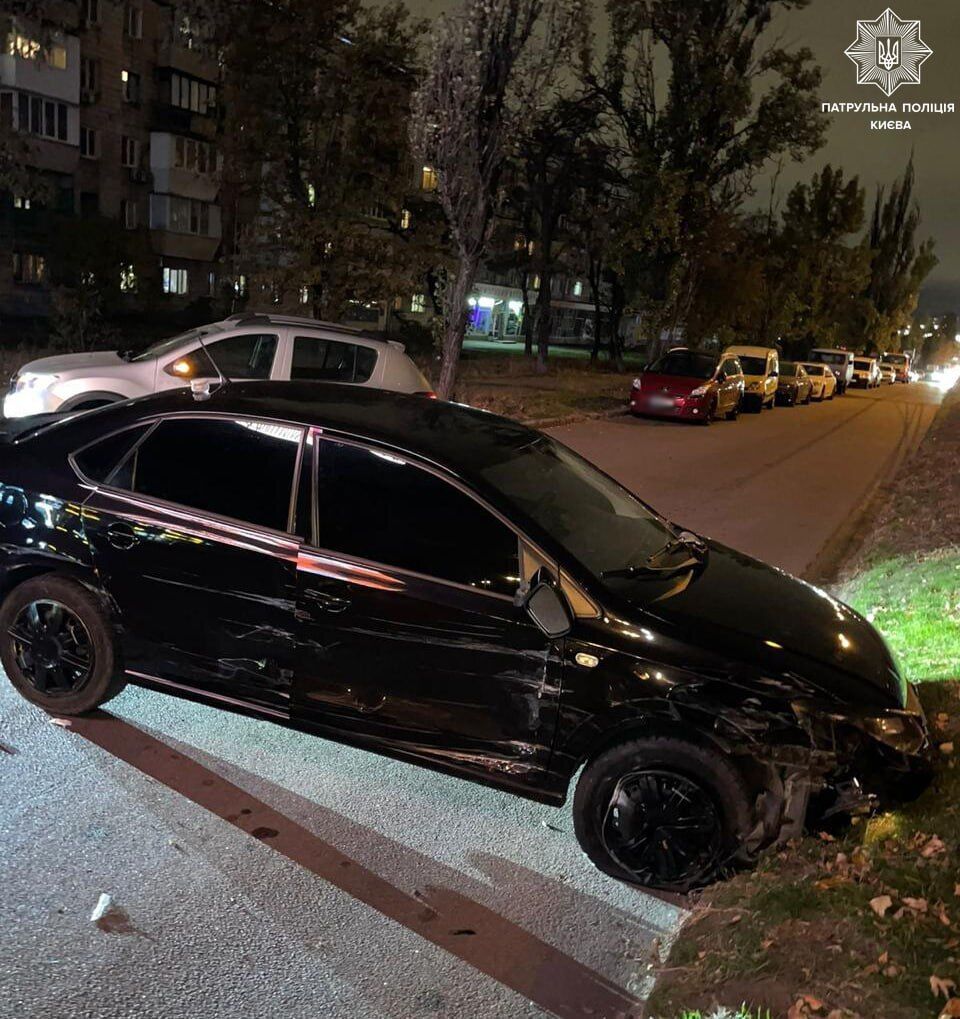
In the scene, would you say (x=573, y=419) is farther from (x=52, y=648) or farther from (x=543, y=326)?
(x=52, y=648)

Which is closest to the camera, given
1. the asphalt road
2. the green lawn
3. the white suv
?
the asphalt road

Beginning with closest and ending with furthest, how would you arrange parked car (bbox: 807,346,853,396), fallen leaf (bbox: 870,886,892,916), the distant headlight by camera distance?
fallen leaf (bbox: 870,886,892,916), the distant headlight, parked car (bbox: 807,346,853,396)

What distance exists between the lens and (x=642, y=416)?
22.7 m

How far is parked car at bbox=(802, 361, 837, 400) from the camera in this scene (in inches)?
1462

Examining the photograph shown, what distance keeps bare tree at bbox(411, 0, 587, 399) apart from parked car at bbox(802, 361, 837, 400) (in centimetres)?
2307

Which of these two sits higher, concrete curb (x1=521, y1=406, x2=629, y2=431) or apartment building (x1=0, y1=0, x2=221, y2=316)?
apartment building (x1=0, y1=0, x2=221, y2=316)

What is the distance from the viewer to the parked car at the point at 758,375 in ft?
91.6

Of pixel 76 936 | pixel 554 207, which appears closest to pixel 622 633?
pixel 76 936

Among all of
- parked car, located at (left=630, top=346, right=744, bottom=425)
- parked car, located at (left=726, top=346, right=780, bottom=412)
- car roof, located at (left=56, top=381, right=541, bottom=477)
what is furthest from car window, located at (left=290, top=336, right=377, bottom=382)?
parked car, located at (left=726, top=346, right=780, bottom=412)

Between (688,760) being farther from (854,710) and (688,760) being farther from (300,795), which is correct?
(300,795)

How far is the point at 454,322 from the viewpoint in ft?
61.2

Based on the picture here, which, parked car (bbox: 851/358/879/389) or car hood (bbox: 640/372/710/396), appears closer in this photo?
car hood (bbox: 640/372/710/396)

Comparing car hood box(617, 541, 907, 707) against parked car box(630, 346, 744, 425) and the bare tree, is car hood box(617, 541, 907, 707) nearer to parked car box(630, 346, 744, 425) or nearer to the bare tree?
the bare tree

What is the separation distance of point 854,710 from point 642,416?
63.9 feet
